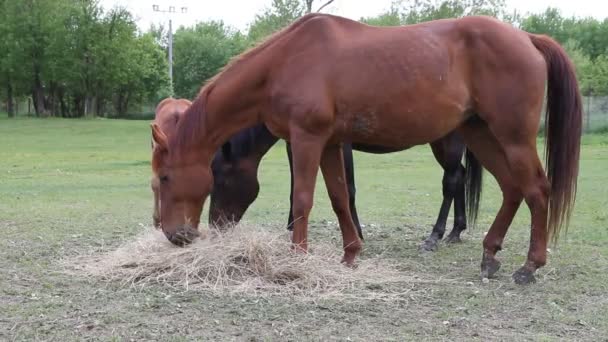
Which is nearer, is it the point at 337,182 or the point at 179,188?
the point at 179,188

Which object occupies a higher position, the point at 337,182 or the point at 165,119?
the point at 165,119

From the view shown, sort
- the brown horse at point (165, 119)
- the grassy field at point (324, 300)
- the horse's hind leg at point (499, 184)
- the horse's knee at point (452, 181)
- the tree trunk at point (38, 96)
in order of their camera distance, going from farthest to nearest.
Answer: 1. the tree trunk at point (38, 96)
2. the horse's knee at point (452, 181)
3. the brown horse at point (165, 119)
4. the horse's hind leg at point (499, 184)
5. the grassy field at point (324, 300)

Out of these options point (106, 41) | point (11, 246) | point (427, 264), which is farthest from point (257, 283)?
point (106, 41)

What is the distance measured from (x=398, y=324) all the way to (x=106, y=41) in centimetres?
4745

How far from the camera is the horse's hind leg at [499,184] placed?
5.06 metres

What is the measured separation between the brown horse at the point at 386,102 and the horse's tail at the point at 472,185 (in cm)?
176

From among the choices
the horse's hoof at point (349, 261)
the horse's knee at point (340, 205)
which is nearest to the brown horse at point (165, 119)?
the horse's knee at point (340, 205)

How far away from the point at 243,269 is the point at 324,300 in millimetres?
774

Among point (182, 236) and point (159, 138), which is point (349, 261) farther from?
point (159, 138)

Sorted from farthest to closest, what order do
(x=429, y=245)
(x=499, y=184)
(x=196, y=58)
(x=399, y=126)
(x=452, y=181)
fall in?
(x=196, y=58)
(x=452, y=181)
(x=429, y=245)
(x=499, y=184)
(x=399, y=126)

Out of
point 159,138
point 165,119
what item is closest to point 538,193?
point 159,138

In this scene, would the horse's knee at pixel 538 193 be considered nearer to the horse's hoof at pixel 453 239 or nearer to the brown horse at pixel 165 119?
the horse's hoof at pixel 453 239

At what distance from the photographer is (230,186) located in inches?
224

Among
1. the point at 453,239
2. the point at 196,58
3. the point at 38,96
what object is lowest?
the point at 38,96
